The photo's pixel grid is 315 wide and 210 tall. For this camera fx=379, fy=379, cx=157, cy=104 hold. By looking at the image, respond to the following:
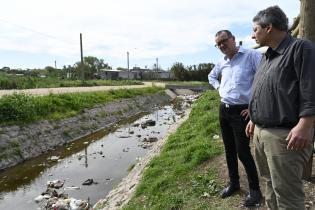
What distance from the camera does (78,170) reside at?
43.4 feet

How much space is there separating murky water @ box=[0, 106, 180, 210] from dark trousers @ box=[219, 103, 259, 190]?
17.5ft

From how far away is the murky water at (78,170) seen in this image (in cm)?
1066

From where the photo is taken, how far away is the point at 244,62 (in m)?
5.29

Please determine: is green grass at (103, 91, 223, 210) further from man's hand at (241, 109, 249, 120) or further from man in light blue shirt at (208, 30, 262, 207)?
→ man's hand at (241, 109, 249, 120)

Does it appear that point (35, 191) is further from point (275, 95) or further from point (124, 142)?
point (275, 95)

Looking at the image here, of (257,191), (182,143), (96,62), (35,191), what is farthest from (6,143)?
(96,62)

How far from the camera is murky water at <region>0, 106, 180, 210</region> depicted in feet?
35.0

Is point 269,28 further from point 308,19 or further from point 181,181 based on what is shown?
point 181,181

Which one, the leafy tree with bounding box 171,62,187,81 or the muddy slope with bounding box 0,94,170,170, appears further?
the leafy tree with bounding box 171,62,187,81

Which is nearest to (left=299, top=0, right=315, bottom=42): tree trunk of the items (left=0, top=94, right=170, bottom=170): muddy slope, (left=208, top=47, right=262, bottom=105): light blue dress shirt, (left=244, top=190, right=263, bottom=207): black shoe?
(left=208, top=47, right=262, bottom=105): light blue dress shirt

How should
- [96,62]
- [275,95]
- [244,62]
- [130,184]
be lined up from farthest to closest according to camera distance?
[96,62]
[130,184]
[244,62]
[275,95]

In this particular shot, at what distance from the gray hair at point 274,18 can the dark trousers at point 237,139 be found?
1.84 meters

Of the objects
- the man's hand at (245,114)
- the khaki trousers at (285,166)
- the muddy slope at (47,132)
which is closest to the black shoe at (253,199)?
the man's hand at (245,114)

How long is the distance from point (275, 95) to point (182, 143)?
762 centimetres
